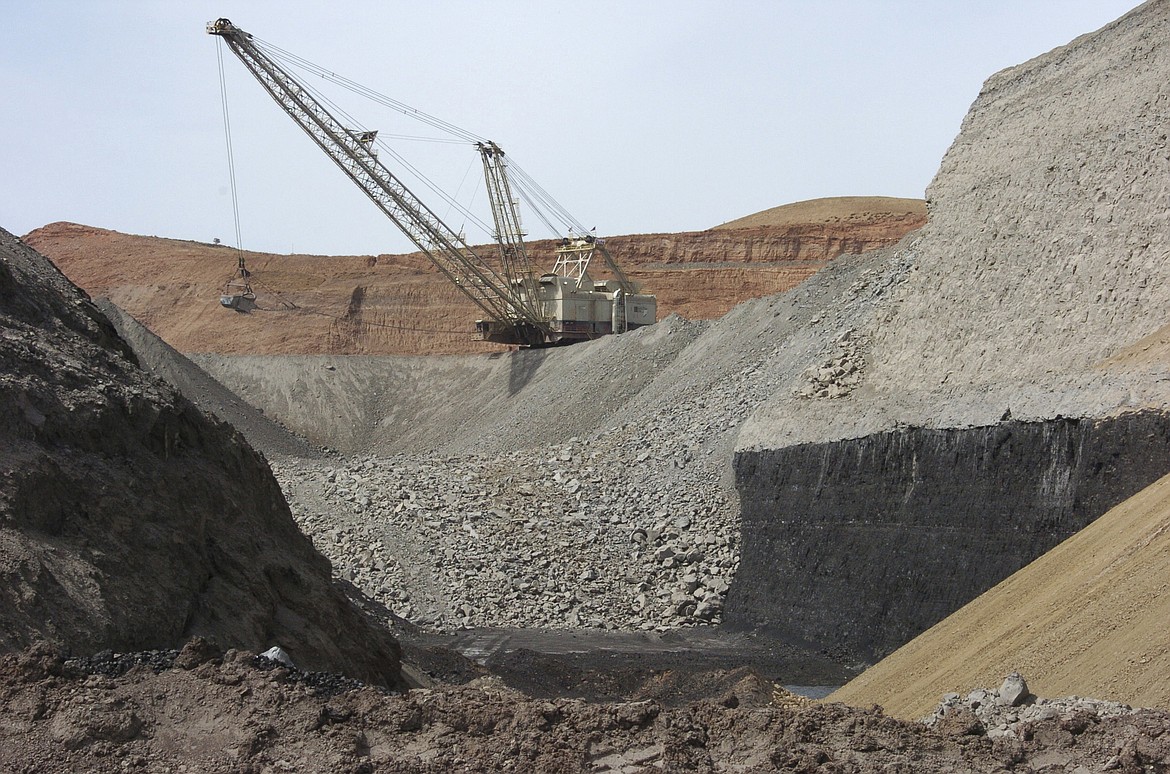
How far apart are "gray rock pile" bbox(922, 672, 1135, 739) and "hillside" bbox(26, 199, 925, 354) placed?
4782cm

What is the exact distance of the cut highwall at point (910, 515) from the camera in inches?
524

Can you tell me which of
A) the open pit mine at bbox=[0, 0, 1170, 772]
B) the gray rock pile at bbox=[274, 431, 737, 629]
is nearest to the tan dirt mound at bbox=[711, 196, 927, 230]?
the open pit mine at bbox=[0, 0, 1170, 772]

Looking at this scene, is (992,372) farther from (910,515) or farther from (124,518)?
(124,518)

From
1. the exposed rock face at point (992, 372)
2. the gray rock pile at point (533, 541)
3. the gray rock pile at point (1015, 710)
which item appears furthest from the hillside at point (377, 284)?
the gray rock pile at point (1015, 710)

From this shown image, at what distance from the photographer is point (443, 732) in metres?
6.81

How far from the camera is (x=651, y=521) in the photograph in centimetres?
2319

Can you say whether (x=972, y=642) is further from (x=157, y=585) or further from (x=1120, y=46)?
(x=1120, y=46)

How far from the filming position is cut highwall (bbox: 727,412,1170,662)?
13.3 m

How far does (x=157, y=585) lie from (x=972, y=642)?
708 cm

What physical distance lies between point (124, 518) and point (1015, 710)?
6.68 m

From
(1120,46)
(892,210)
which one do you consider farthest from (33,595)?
(892,210)

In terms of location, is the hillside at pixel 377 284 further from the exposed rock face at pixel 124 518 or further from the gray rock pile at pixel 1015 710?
the gray rock pile at pixel 1015 710

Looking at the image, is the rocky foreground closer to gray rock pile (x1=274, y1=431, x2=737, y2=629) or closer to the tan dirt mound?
gray rock pile (x1=274, y1=431, x2=737, y2=629)

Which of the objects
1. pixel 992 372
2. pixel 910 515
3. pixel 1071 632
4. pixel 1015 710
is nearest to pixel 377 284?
pixel 992 372
